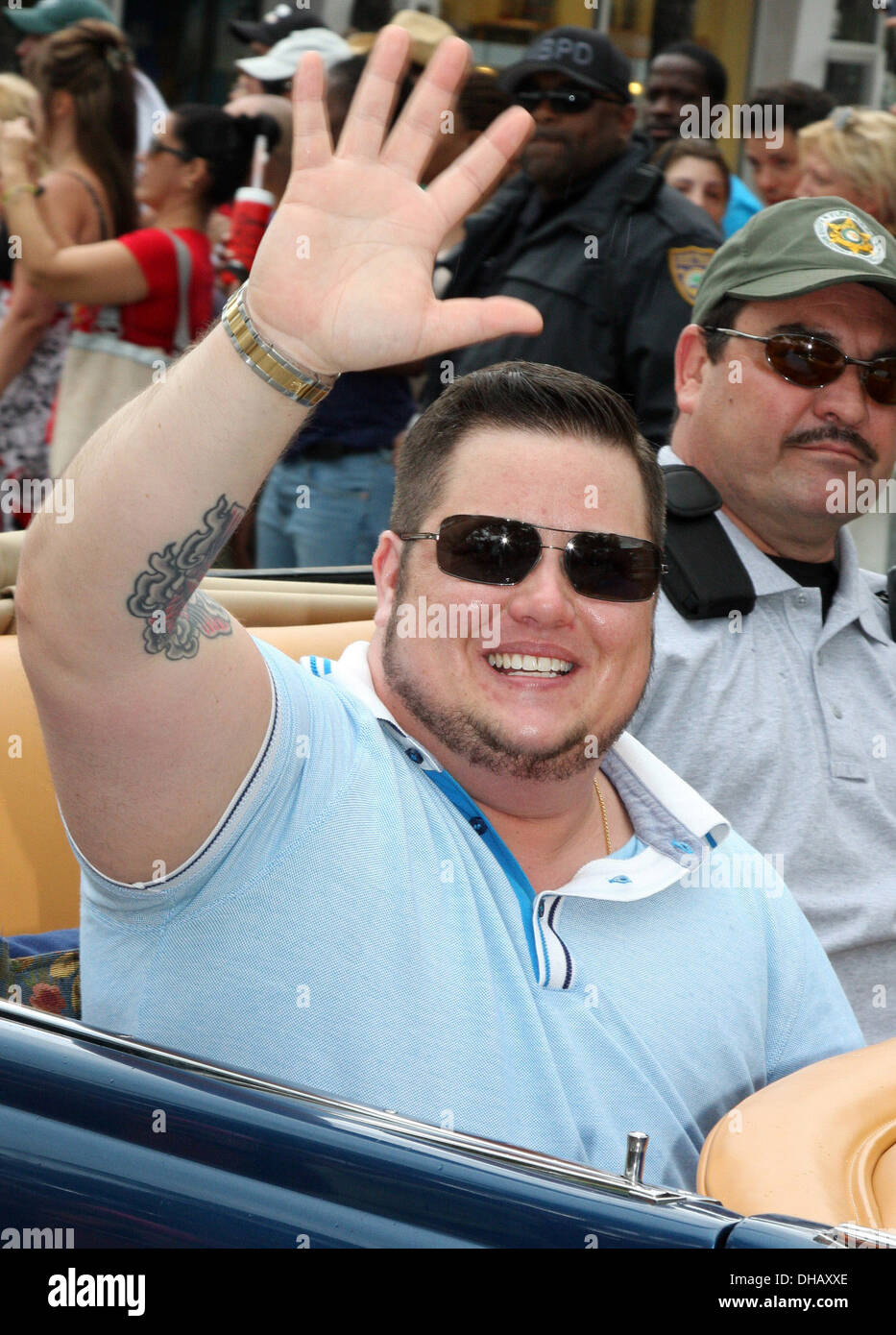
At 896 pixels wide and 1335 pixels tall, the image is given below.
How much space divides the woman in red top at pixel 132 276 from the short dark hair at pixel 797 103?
1.75 meters

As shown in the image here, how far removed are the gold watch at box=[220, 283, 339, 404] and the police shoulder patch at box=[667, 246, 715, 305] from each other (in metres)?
2.22

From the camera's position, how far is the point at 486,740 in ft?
5.89

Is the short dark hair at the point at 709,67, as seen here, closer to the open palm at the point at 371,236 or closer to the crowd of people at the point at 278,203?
the crowd of people at the point at 278,203

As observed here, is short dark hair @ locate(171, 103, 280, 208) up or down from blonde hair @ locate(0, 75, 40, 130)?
down

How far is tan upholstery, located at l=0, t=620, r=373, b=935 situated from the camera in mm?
1960

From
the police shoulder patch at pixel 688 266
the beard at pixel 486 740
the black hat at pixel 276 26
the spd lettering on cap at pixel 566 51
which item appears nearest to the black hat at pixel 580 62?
the spd lettering on cap at pixel 566 51

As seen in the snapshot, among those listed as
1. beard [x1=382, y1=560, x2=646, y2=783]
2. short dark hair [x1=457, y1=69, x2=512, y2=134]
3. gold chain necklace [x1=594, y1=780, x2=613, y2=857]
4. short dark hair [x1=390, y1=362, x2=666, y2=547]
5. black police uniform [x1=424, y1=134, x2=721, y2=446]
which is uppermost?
short dark hair [x1=457, y1=69, x2=512, y2=134]

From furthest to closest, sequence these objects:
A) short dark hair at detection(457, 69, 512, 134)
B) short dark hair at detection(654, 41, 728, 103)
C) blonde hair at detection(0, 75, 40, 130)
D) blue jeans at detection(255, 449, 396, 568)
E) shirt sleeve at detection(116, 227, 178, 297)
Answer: short dark hair at detection(654, 41, 728, 103) → blonde hair at detection(0, 75, 40, 130) → short dark hair at detection(457, 69, 512, 134) → shirt sleeve at detection(116, 227, 178, 297) → blue jeans at detection(255, 449, 396, 568)

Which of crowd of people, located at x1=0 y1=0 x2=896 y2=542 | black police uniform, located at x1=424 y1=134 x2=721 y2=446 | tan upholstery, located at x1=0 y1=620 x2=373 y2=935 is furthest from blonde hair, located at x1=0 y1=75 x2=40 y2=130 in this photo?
tan upholstery, located at x1=0 y1=620 x2=373 y2=935

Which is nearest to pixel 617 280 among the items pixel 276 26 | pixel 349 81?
pixel 349 81

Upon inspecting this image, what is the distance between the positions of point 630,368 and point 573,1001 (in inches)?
80.0

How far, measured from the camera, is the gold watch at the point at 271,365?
132 cm

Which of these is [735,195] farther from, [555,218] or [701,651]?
[701,651]
